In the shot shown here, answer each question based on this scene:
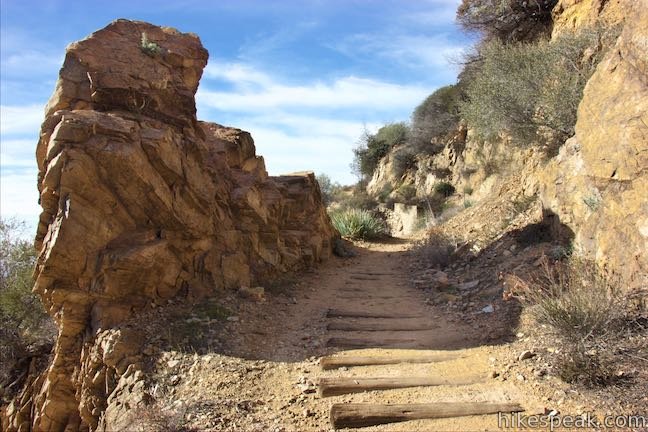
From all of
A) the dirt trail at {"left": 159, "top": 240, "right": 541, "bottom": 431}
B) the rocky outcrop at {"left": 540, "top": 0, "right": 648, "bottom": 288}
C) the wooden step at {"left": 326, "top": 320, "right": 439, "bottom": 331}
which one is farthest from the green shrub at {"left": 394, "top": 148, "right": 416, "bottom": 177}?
the wooden step at {"left": 326, "top": 320, "right": 439, "bottom": 331}

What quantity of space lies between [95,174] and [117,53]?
7.41 ft

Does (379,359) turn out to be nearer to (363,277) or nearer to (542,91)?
(363,277)

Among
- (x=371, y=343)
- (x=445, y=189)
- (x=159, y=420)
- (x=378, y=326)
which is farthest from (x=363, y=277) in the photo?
(x=445, y=189)

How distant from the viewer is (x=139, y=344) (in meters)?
6.27

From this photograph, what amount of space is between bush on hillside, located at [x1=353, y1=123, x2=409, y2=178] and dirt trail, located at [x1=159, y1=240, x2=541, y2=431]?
61.4ft

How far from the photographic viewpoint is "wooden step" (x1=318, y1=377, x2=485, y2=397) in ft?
17.0

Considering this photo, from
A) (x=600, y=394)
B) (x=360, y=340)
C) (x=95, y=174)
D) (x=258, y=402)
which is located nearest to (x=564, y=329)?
(x=600, y=394)

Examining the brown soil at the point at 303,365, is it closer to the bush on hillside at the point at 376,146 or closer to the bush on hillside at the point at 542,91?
the bush on hillside at the point at 542,91

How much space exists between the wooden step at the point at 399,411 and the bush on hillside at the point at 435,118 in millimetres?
17954

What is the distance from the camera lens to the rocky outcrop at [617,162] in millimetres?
5836

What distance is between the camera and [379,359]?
5.86 meters

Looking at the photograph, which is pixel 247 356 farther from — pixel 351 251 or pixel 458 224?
pixel 458 224

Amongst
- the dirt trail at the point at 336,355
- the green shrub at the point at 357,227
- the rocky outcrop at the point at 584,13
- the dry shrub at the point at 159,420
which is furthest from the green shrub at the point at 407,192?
the dry shrub at the point at 159,420

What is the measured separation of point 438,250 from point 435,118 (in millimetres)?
13547
